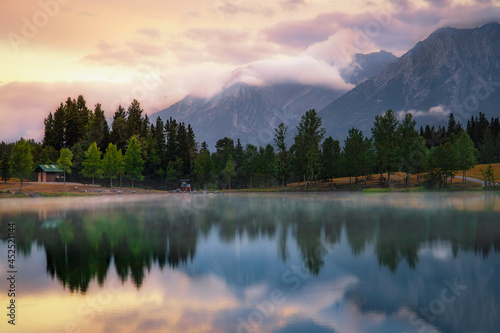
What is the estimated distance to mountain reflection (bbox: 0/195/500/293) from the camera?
25.3m

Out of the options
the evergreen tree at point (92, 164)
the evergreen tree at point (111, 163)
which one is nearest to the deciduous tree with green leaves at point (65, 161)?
the evergreen tree at point (92, 164)

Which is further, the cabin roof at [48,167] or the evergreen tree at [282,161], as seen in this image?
the evergreen tree at [282,161]

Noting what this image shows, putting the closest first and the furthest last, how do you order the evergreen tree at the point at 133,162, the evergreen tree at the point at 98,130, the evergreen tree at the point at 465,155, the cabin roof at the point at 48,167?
the evergreen tree at the point at 465,155, the cabin roof at the point at 48,167, the evergreen tree at the point at 133,162, the evergreen tree at the point at 98,130

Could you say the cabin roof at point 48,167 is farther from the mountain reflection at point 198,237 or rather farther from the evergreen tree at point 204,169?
the mountain reflection at point 198,237

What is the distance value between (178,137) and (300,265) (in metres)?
153

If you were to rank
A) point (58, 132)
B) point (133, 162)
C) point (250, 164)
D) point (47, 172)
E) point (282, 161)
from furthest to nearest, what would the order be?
point (58, 132), point (250, 164), point (282, 161), point (133, 162), point (47, 172)

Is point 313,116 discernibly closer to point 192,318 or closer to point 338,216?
point 338,216

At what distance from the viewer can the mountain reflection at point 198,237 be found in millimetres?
25266

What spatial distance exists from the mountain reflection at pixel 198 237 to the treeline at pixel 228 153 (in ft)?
267

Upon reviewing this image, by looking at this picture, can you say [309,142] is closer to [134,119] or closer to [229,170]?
[229,170]

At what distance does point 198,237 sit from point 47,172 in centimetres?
12446

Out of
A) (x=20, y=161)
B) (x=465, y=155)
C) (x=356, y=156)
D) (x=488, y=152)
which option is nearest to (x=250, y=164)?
(x=356, y=156)

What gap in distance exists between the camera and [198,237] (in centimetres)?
3638

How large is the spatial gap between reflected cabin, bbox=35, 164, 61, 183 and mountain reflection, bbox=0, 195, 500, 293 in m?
99.9
